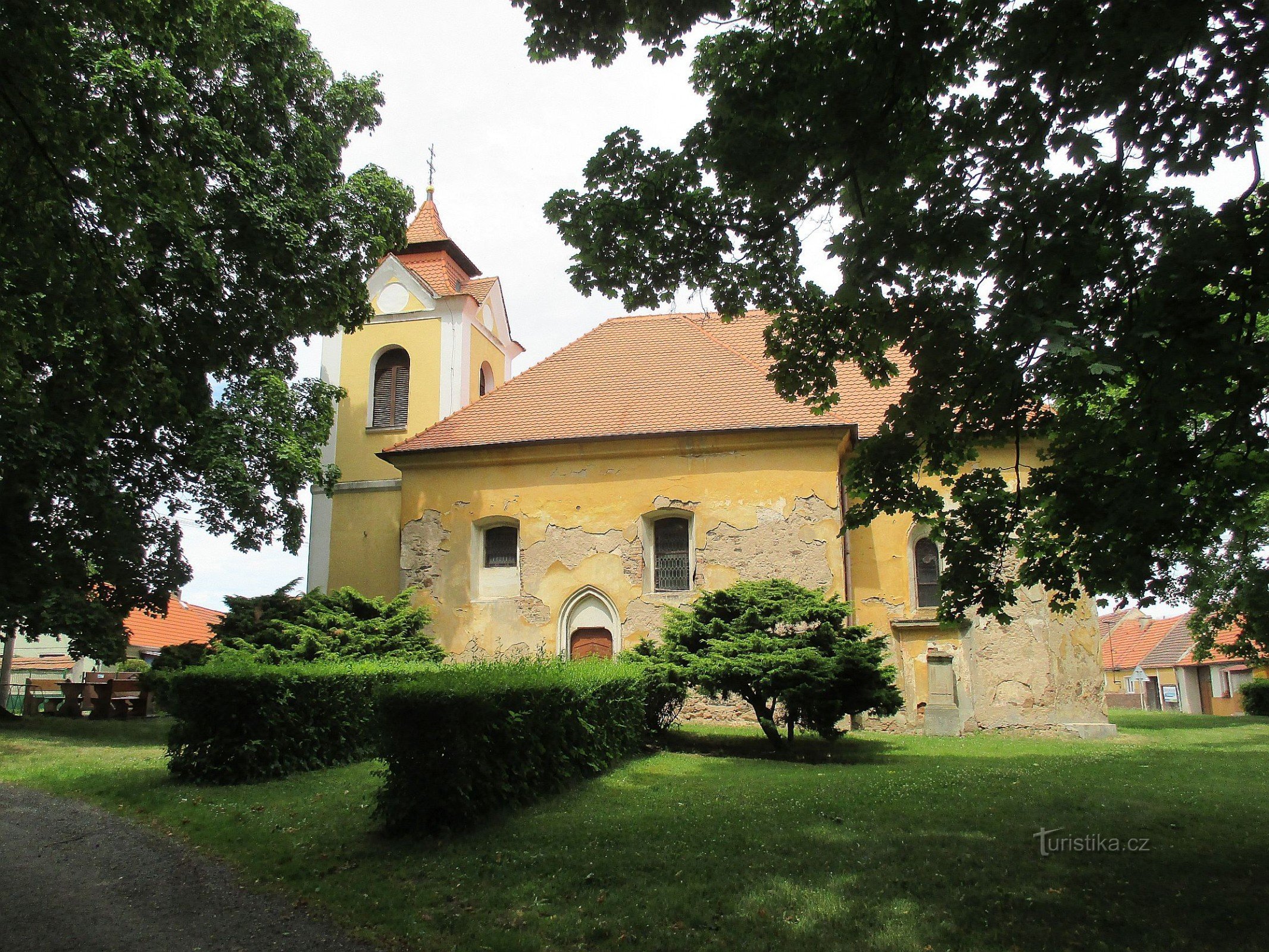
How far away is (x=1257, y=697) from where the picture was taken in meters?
29.0

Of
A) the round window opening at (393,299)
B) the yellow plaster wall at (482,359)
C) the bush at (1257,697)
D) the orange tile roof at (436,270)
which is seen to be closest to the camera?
the round window opening at (393,299)

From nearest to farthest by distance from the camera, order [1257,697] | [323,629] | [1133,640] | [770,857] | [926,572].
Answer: [770,857] → [323,629] → [926,572] → [1257,697] → [1133,640]

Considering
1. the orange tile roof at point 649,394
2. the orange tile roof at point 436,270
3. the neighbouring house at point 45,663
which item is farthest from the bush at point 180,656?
the neighbouring house at point 45,663

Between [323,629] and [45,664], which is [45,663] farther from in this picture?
[323,629]

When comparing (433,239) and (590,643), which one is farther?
(433,239)

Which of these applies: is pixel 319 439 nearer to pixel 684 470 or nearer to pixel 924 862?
pixel 684 470

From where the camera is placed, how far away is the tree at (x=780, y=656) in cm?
1173

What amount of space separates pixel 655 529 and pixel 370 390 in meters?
8.26

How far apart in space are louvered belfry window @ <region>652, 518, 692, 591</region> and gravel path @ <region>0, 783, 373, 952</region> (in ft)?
36.2

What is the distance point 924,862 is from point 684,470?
11794 millimetres

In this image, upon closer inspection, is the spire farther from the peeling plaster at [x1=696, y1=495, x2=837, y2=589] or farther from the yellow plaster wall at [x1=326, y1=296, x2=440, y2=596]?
the peeling plaster at [x1=696, y1=495, x2=837, y2=589]

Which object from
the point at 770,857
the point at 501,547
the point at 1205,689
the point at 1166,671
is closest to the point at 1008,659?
the point at 501,547

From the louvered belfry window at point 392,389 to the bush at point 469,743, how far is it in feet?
43.1

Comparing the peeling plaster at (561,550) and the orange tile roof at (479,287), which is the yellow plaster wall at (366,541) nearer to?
the peeling plaster at (561,550)
